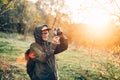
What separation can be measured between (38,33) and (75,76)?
10.8m

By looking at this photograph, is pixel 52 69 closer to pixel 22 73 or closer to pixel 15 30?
pixel 22 73

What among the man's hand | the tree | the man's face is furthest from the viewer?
the tree

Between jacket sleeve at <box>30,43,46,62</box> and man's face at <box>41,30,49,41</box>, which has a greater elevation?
man's face at <box>41,30,49,41</box>

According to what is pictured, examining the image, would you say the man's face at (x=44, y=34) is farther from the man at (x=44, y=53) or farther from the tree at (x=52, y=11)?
the tree at (x=52, y=11)

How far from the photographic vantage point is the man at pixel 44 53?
4.61 metres

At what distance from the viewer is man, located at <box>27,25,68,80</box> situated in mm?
4605

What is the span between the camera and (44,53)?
4.64 metres

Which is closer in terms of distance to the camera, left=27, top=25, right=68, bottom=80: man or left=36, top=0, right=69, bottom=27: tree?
left=27, top=25, right=68, bottom=80: man

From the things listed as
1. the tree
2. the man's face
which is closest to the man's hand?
the man's face

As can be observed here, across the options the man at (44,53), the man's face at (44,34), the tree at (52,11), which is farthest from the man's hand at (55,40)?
the tree at (52,11)

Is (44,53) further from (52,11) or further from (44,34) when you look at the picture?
(52,11)

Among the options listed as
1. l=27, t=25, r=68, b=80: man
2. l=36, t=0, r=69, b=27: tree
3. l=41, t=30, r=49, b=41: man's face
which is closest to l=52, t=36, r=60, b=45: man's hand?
l=27, t=25, r=68, b=80: man

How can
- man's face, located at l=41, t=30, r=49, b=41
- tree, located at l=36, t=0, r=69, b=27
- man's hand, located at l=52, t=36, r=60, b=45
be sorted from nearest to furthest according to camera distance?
man's hand, located at l=52, t=36, r=60, b=45 → man's face, located at l=41, t=30, r=49, b=41 → tree, located at l=36, t=0, r=69, b=27

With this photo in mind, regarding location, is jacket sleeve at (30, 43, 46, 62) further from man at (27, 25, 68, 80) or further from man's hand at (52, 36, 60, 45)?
man's hand at (52, 36, 60, 45)
